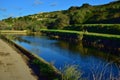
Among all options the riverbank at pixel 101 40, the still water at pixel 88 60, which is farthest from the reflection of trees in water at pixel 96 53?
the riverbank at pixel 101 40

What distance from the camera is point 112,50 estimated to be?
4497cm

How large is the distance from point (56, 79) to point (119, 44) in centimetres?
2915

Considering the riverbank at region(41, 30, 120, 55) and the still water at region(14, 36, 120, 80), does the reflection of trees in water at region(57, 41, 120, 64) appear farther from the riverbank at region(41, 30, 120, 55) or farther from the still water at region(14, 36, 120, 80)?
the riverbank at region(41, 30, 120, 55)

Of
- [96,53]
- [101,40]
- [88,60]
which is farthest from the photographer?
[101,40]

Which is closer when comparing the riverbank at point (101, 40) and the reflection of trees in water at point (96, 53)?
the reflection of trees in water at point (96, 53)

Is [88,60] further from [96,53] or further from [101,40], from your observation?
[101,40]

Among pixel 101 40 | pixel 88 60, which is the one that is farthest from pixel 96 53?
pixel 101 40

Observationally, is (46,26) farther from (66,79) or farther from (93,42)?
(66,79)

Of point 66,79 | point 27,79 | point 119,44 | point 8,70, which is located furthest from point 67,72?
point 119,44

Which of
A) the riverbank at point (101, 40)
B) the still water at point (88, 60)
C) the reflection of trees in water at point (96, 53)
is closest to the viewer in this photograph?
the still water at point (88, 60)

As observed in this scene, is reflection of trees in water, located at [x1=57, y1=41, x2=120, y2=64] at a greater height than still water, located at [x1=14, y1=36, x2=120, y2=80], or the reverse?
still water, located at [x1=14, y1=36, x2=120, y2=80]

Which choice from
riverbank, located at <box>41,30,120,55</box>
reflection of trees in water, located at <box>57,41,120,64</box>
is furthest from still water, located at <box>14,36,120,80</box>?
riverbank, located at <box>41,30,120,55</box>

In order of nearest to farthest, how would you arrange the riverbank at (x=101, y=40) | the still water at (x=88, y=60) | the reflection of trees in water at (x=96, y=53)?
the still water at (x=88, y=60)
the reflection of trees in water at (x=96, y=53)
the riverbank at (x=101, y=40)

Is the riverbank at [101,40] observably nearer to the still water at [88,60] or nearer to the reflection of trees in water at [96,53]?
the reflection of trees in water at [96,53]
